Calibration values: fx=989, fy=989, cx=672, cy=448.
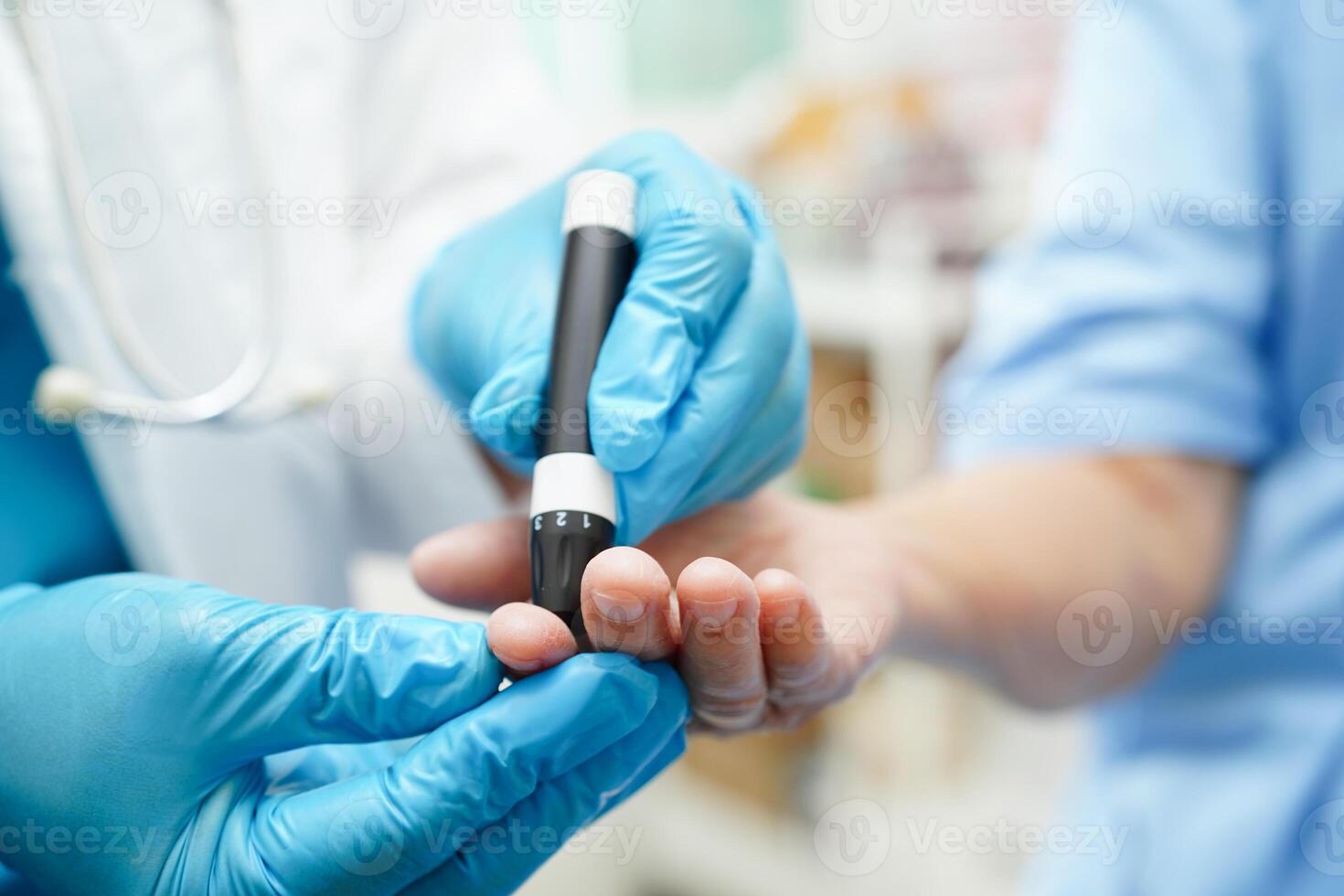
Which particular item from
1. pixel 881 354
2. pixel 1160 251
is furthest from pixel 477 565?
pixel 881 354

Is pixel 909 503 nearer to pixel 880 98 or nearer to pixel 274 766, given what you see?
pixel 274 766

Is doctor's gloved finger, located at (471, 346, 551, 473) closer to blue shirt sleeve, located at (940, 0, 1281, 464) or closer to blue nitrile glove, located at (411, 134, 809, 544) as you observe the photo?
blue nitrile glove, located at (411, 134, 809, 544)

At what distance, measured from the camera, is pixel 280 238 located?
1.73 feet

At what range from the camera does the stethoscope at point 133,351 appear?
1.31 feet

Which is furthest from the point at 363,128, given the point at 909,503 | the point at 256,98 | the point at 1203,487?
the point at 1203,487

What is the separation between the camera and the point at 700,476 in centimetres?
43

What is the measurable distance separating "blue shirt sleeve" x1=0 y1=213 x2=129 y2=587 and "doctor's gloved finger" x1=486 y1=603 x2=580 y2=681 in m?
0.23

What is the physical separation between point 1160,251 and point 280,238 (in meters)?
0.50

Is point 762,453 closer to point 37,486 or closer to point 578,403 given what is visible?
point 578,403

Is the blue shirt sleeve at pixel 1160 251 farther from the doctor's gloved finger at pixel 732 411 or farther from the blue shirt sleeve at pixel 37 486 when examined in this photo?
the blue shirt sleeve at pixel 37 486

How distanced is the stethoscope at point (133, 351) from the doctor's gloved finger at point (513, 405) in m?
0.13

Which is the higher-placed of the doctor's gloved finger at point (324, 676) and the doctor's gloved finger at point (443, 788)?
the doctor's gloved finger at point (324, 676)

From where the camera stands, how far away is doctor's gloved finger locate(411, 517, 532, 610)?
1.42 feet

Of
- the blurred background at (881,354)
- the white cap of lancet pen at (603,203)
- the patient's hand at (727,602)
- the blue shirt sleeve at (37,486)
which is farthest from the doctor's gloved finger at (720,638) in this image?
the blurred background at (881,354)
